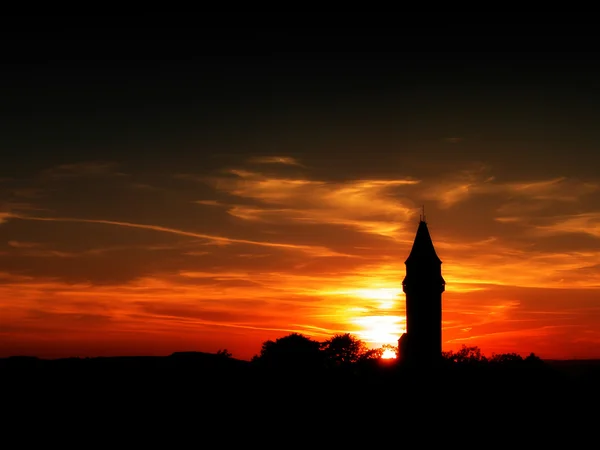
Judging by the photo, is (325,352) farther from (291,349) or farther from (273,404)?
(273,404)

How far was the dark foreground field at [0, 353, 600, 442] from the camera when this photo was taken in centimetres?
5416

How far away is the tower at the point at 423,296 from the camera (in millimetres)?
104750

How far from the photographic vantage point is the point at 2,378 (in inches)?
2272

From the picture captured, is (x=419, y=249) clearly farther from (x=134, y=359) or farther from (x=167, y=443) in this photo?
(x=167, y=443)

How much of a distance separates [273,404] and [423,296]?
1931 inches

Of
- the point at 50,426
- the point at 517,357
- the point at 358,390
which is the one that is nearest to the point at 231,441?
the point at 50,426

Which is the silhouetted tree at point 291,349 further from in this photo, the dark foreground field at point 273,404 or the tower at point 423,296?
the dark foreground field at point 273,404

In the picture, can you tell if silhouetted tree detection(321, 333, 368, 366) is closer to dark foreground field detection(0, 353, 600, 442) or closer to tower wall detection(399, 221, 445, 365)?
tower wall detection(399, 221, 445, 365)

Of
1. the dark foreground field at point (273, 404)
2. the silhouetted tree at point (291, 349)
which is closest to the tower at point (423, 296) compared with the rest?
the silhouetted tree at point (291, 349)

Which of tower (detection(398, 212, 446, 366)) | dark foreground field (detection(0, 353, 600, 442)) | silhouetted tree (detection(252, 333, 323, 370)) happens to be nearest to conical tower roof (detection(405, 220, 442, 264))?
tower (detection(398, 212, 446, 366))

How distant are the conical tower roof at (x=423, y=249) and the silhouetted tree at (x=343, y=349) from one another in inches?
785

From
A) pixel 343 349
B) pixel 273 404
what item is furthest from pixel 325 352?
pixel 273 404


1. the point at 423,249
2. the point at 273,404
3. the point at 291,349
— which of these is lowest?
the point at 273,404

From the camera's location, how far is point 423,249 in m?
106
